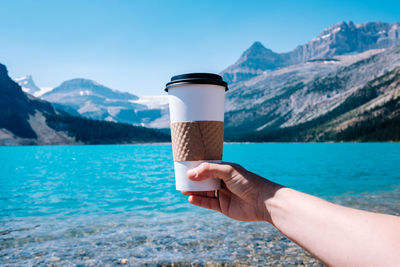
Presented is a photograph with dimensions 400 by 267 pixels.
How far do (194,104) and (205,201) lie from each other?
123 cm

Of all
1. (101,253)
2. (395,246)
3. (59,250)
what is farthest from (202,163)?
(59,250)

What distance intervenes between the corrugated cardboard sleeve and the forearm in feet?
2.71

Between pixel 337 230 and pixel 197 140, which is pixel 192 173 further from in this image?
pixel 337 230

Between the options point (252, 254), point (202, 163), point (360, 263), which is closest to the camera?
point (360, 263)

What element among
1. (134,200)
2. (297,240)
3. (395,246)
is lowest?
(134,200)

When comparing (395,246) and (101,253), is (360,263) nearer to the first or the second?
(395,246)

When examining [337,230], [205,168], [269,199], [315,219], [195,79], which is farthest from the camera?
[195,79]

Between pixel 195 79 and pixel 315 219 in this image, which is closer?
pixel 315 219

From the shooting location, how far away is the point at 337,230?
7.08ft

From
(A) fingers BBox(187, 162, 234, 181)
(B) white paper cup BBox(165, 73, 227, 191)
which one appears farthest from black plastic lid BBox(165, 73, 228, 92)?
(A) fingers BBox(187, 162, 234, 181)

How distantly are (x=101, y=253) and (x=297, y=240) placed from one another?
814cm

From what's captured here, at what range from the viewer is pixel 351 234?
81.4 inches

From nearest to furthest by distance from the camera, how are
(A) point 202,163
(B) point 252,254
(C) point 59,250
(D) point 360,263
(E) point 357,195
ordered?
1. (D) point 360,263
2. (A) point 202,163
3. (B) point 252,254
4. (C) point 59,250
5. (E) point 357,195

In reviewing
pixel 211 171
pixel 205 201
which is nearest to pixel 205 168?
pixel 211 171
